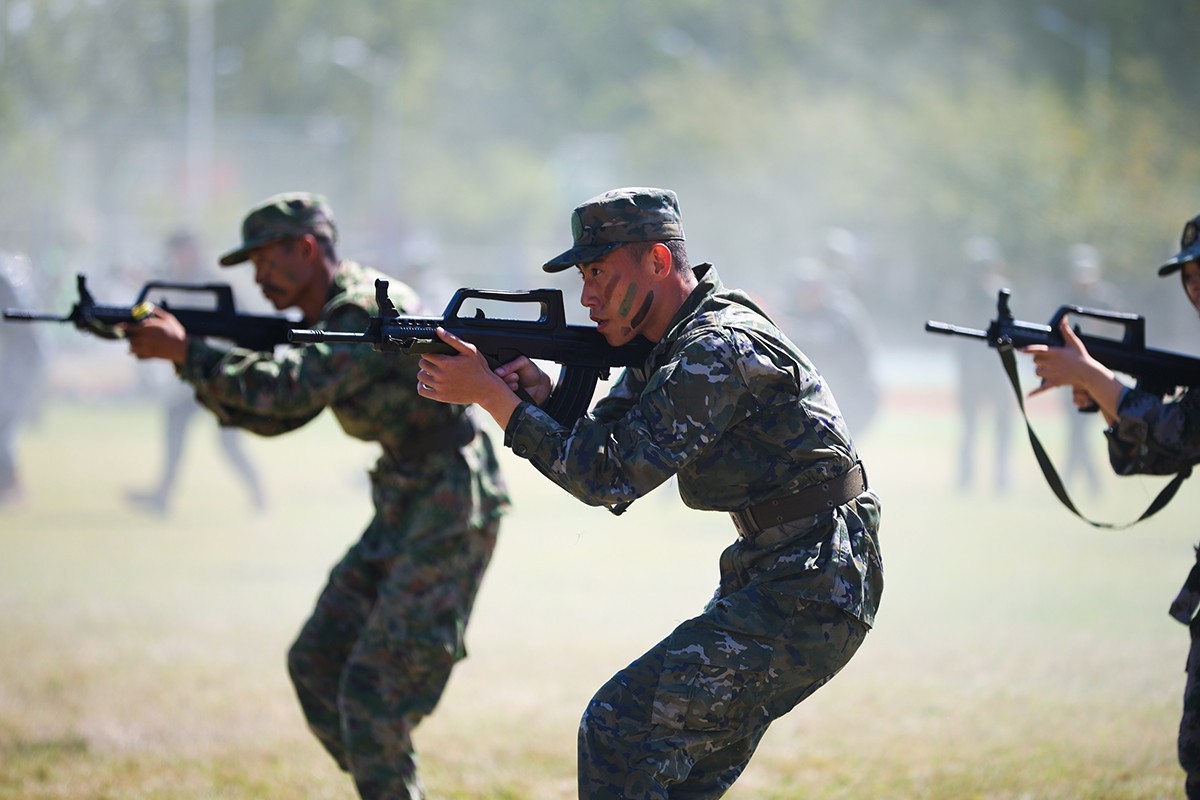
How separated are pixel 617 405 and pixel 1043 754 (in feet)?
9.19

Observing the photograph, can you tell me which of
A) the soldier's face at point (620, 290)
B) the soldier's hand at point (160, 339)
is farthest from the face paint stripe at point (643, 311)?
the soldier's hand at point (160, 339)

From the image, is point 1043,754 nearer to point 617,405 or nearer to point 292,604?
point 617,405

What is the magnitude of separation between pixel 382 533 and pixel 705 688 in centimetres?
167

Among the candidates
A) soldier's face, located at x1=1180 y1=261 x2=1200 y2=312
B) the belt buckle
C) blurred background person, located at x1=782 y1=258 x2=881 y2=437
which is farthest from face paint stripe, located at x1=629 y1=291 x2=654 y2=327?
blurred background person, located at x1=782 y1=258 x2=881 y2=437

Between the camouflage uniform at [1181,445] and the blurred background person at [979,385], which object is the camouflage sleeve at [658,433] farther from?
the blurred background person at [979,385]

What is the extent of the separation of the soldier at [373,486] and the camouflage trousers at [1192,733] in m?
2.15

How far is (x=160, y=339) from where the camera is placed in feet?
15.0

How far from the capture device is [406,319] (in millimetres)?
3479

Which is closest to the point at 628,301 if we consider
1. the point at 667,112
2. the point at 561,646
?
the point at 561,646

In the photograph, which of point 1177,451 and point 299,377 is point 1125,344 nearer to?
point 1177,451

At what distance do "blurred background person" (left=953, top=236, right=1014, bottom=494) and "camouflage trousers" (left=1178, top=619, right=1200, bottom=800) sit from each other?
8794 mm

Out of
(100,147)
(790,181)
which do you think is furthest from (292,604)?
(100,147)

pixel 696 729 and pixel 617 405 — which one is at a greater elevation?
pixel 617 405

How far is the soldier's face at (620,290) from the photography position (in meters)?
3.40
